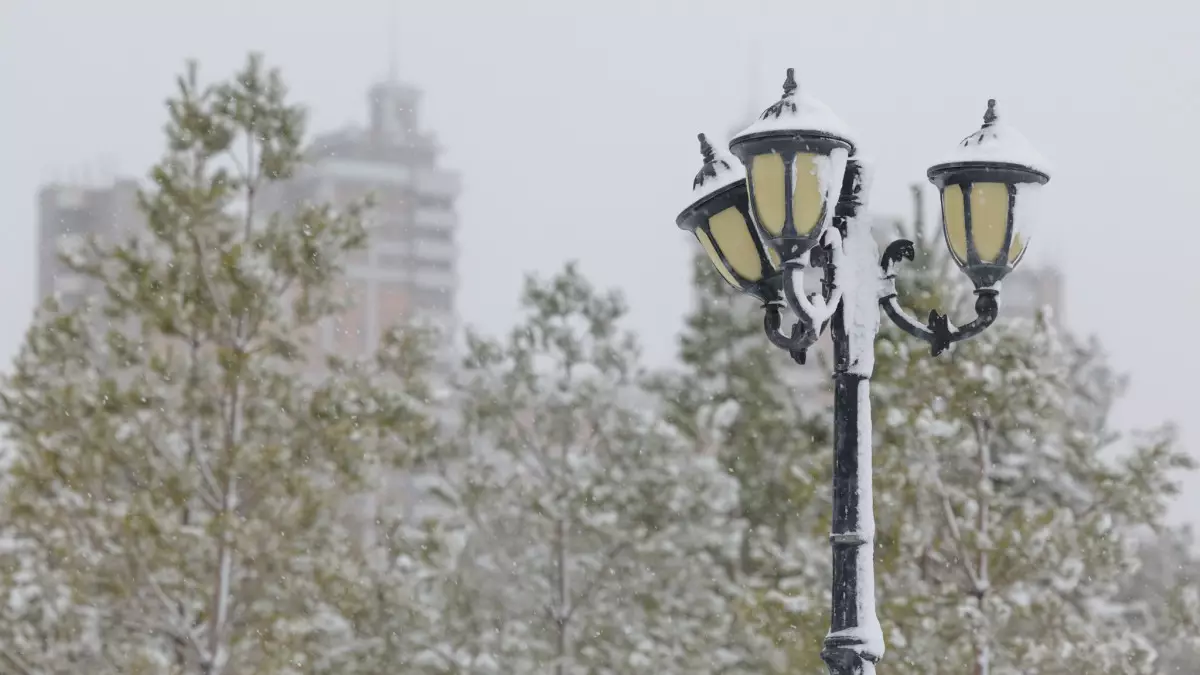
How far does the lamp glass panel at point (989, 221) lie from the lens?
5195mm

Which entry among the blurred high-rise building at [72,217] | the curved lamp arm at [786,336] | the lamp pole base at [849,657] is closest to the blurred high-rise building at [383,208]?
the blurred high-rise building at [72,217]

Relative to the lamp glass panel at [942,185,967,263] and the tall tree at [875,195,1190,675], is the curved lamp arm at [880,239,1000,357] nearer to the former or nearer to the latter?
the lamp glass panel at [942,185,967,263]

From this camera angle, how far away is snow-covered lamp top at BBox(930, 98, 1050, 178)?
513cm

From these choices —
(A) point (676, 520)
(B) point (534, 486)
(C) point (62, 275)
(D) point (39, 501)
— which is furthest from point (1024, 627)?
(C) point (62, 275)

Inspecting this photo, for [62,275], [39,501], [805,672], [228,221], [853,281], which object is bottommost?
[805,672]

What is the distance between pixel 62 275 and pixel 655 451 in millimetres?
70915

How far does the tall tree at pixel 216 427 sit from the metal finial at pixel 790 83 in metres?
7.63

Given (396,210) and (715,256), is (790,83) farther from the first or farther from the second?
(396,210)

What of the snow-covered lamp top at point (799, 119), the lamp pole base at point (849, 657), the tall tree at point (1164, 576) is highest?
the snow-covered lamp top at point (799, 119)

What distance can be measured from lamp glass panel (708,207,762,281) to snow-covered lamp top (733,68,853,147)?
0.40m

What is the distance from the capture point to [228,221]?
12.3 meters

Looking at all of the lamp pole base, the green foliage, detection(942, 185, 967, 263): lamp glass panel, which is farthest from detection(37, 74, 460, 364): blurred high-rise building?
the lamp pole base

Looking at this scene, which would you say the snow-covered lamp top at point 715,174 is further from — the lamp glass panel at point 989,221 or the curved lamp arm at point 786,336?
the lamp glass panel at point 989,221

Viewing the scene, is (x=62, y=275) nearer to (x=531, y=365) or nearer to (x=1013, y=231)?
(x=531, y=365)
